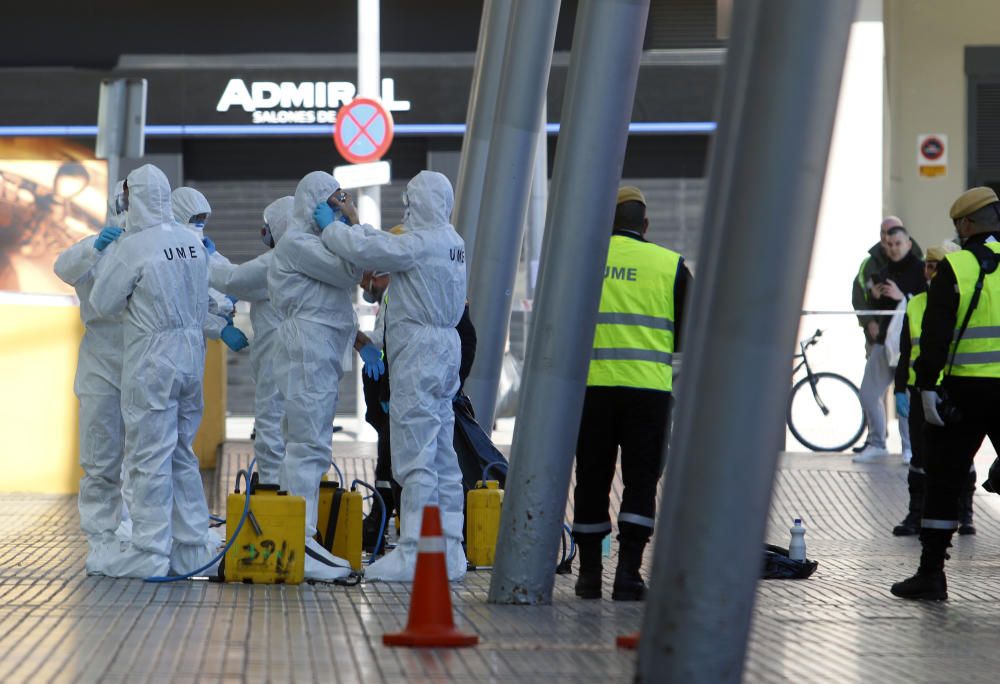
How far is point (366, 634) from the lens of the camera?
712 cm

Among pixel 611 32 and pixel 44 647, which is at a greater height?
pixel 611 32

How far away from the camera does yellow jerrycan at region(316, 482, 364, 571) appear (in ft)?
31.5

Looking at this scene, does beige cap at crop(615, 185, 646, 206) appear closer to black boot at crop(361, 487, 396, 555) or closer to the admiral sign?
black boot at crop(361, 487, 396, 555)

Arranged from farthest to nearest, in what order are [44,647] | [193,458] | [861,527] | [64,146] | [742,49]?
[64,146], [861,527], [193,458], [44,647], [742,49]

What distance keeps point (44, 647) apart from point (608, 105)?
3459 millimetres

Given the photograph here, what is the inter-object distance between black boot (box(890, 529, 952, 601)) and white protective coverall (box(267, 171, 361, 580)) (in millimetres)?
2865

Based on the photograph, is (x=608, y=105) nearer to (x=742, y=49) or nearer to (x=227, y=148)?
(x=742, y=49)

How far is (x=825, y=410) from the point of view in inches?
650

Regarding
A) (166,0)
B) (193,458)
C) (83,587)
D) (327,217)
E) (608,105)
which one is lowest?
(83,587)

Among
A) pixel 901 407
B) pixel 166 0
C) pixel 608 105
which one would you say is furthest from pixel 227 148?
pixel 608 105

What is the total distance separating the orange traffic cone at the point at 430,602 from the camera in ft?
22.1

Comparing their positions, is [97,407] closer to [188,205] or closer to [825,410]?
[188,205]

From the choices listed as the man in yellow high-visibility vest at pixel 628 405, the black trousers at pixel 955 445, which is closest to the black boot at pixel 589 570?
the man in yellow high-visibility vest at pixel 628 405

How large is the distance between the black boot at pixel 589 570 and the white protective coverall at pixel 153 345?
1.99 m
